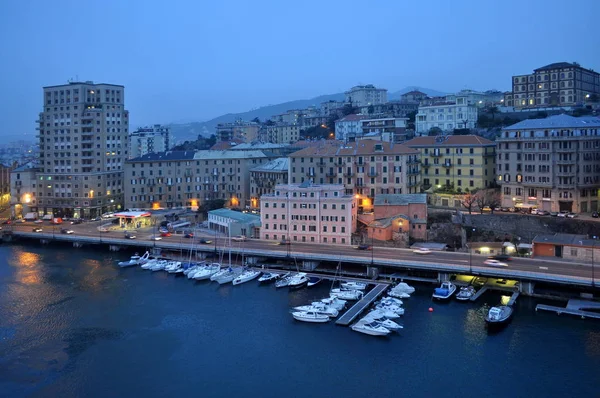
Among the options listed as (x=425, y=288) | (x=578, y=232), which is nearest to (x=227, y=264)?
(x=425, y=288)

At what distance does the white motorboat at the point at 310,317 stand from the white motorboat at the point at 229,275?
925cm

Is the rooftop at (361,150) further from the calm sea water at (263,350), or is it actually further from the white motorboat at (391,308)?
the white motorboat at (391,308)

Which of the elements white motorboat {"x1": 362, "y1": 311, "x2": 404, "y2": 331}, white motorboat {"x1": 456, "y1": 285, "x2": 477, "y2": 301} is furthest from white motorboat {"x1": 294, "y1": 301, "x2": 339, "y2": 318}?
white motorboat {"x1": 456, "y1": 285, "x2": 477, "y2": 301}

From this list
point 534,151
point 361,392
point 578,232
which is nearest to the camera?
point 361,392

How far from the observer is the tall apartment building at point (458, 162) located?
52.6 metres

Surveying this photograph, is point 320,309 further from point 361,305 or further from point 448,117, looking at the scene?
point 448,117

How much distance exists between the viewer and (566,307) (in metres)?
31.0

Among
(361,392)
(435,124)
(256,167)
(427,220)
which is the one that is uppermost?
(435,124)

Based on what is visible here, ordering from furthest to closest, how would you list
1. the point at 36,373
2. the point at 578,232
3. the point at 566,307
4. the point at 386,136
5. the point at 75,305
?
1. the point at 386,136
2. the point at 578,232
3. the point at 75,305
4. the point at 566,307
5. the point at 36,373

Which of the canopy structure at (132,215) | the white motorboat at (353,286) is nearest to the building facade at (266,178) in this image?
the canopy structure at (132,215)

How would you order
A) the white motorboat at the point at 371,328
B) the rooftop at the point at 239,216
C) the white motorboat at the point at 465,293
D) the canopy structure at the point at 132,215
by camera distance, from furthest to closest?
the canopy structure at the point at 132,215
the rooftop at the point at 239,216
the white motorboat at the point at 465,293
the white motorboat at the point at 371,328

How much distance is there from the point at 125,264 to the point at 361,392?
1067 inches

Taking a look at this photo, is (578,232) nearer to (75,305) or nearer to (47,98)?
(75,305)

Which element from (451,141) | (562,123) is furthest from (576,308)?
(451,141)
